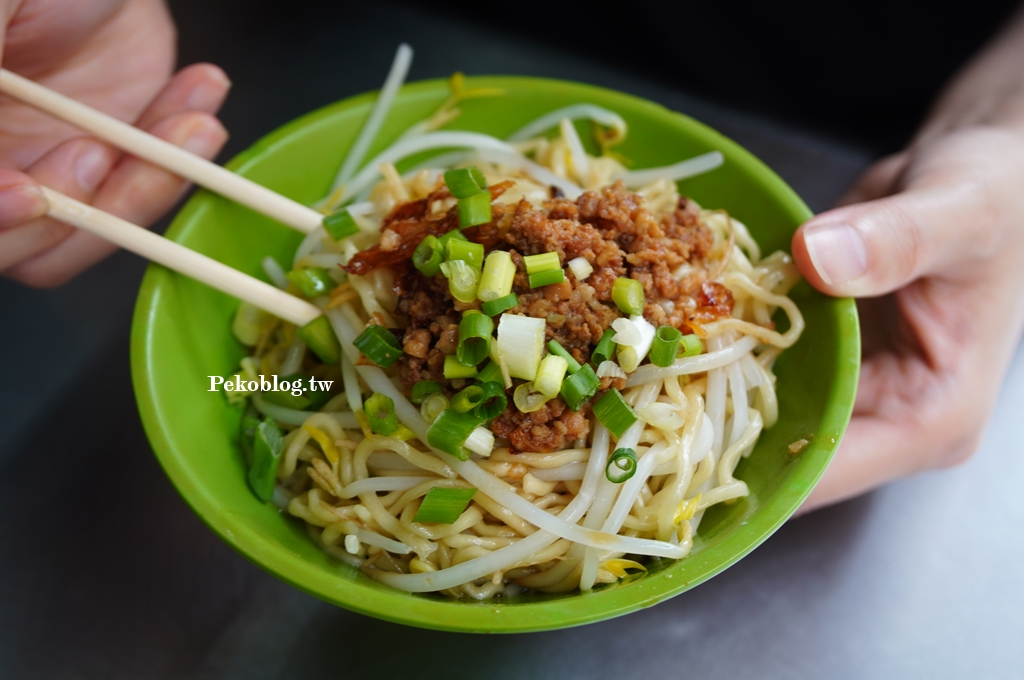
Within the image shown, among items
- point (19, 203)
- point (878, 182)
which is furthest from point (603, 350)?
point (878, 182)

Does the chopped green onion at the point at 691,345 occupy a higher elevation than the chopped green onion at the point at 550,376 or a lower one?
higher

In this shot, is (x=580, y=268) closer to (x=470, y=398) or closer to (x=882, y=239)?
(x=470, y=398)

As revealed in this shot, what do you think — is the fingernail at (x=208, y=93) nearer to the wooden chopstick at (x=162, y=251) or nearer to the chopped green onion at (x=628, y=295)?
the wooden chopstick at (x=162, y=251)

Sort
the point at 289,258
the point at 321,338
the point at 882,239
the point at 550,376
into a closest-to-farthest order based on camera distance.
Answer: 1. the point at 550,376
2. the point at 882,239
3. the point at 321,338
4. the point at 289,258

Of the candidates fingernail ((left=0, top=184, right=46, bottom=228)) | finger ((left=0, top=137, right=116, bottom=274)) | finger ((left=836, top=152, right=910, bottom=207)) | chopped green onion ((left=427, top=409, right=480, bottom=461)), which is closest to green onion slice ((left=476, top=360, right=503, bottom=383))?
chopped green onion ((left=427, top=409, right=480, bottom=461))

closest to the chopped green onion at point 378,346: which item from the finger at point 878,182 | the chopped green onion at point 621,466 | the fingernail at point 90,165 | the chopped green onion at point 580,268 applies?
the chopped green onion at point 580,268

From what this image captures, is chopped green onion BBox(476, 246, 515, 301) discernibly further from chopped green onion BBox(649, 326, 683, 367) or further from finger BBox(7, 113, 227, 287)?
finger BBox(7, 113, 227, 287)

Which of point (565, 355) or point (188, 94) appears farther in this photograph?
point (188, 94)
